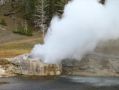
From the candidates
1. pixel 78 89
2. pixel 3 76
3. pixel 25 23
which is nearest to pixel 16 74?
pixel 3 76

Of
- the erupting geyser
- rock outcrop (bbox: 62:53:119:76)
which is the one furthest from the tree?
rock outcrop (bbox: 62:53:119:76)

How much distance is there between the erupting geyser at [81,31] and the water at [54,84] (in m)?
6.07

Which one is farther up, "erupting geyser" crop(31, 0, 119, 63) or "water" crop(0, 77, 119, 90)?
"erupting geyser" crop(31, 0, 119, 63)

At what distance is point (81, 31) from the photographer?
2299 inches

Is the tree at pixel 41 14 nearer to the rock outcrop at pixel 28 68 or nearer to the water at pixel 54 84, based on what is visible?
the rock outcrop at pixel 28 68

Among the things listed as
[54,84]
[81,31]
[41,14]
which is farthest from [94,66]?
[41,14]

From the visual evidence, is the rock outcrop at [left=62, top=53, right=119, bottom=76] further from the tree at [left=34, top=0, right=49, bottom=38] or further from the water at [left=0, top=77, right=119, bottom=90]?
the tree at [left=34, top=0, right=49, bottom=38]

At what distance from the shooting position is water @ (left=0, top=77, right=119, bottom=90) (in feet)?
151

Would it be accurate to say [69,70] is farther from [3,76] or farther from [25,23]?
[25,23]

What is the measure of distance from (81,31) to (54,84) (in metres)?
12.4

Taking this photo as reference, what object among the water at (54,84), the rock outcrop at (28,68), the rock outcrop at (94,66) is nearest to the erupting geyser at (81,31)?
the rock outcrop at (94,66)

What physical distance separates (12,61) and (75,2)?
13.7 m

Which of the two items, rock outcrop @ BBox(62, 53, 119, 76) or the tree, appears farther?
the tree

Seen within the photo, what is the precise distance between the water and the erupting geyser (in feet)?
19.9
